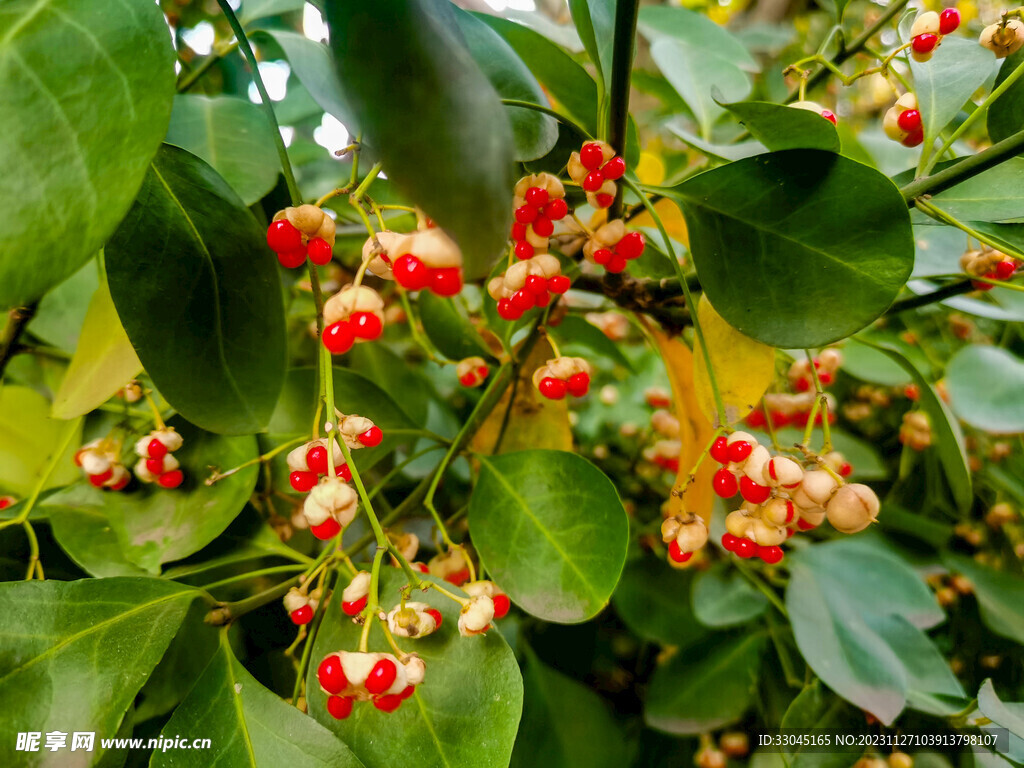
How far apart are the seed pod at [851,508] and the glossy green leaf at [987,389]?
48 cm

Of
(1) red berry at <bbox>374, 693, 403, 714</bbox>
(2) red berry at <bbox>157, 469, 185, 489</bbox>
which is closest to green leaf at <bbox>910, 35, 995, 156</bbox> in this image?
(1) red berry at <bbox>374, 693, 403, 714</bbox>

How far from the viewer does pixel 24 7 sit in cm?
33

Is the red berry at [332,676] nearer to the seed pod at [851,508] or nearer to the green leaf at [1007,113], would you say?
the seed pod at [851,508]

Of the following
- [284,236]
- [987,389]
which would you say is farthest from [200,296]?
[987,389]

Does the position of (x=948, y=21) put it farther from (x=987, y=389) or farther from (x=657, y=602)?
(x=657, y=602)

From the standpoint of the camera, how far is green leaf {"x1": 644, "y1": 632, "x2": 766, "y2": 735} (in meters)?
0.80

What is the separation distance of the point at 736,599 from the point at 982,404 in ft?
1.38

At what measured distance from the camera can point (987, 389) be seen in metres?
0.85

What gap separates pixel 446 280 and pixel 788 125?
0.30 m

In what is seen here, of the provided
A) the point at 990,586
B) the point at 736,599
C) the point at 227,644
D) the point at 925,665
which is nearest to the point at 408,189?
the point at 227,644

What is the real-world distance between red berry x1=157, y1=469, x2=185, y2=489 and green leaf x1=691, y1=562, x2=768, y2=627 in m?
0.61

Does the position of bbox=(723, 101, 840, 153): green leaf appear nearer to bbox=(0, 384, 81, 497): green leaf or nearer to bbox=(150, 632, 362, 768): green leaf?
bbox=(150, 632, 362, 768): green leaf

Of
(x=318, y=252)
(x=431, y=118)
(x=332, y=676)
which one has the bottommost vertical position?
(x=332, y=676)

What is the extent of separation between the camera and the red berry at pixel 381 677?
0.39 metres
